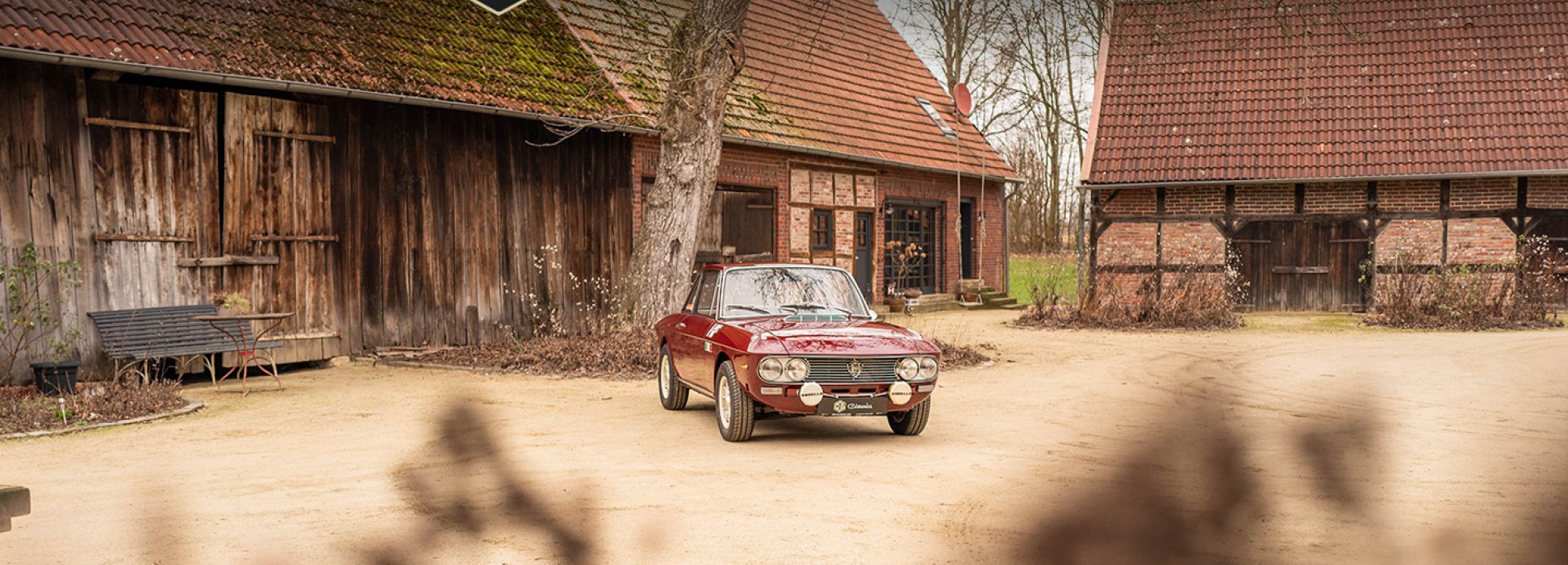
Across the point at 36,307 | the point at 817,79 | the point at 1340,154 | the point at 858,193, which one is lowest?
the point at 36,307

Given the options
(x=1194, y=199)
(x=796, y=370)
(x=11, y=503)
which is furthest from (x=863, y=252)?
(x=11, y=503)

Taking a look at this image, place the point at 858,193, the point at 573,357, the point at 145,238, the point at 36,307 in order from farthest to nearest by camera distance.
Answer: the point at 858,193
the point at 573,357
the point at 145,238
the point at 36,307

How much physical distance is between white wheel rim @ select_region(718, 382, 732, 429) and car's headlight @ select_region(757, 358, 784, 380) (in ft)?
1.75

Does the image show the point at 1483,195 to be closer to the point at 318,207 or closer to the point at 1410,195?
the point at 1410,195

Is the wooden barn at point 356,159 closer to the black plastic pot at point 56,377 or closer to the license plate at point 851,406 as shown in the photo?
the black plastic pot at point 56,377

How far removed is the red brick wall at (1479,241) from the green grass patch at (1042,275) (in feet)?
21.1

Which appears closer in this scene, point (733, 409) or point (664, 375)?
point (733, 409)

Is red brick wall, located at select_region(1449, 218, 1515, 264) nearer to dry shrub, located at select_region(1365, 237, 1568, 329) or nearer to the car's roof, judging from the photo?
dry shrub, located at select_region(1365, 237, 1568, 329)

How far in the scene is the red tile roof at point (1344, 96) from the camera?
22766 millimetres

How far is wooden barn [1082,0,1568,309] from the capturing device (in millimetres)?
22516

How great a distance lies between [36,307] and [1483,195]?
21547mm

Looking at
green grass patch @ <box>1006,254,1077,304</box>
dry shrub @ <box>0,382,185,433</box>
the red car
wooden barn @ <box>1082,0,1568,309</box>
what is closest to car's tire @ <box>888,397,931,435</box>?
the red car

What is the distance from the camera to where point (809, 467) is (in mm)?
7711

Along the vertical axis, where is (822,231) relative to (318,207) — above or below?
below
